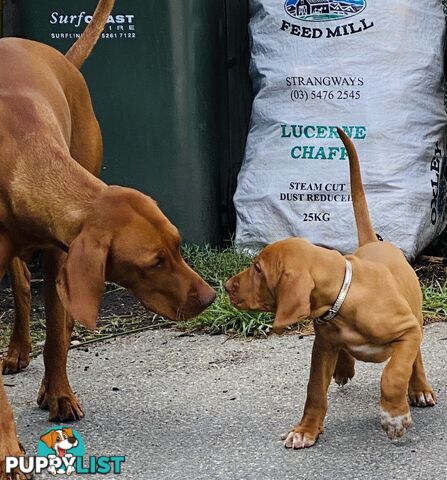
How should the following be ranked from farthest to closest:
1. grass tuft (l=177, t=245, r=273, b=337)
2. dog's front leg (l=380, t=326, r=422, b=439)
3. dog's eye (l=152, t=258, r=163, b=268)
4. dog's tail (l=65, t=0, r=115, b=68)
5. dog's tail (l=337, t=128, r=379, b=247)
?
grass tuft (l=177, t=245, r=273, b=337)
dog's tail (l=65, t=0, r=115, b=68)
dog's tail (l=337, t=128, r=379, b=247)
dog's front leg (l=380, t=326, r=422, b=439)
dog's eye (l=152, t=258, r=163, b=268)

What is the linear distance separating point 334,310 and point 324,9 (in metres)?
2.78

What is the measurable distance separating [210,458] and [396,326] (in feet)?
2.36

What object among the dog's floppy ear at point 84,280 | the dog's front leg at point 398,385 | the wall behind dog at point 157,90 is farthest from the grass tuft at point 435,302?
the dog's floppy ear at point 84,280

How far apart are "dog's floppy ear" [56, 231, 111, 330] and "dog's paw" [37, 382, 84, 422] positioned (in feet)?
2.76

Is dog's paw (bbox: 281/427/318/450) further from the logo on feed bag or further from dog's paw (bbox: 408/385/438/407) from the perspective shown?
the logo on feed bag

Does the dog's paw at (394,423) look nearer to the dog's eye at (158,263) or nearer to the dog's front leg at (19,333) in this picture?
the dog's eye at (158,263)

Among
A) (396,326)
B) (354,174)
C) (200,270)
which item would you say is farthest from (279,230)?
(396,326)

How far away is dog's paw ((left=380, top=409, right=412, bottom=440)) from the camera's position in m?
3.36

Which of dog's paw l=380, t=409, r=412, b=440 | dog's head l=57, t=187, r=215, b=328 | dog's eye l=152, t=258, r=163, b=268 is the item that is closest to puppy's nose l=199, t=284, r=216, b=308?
dog's head l=57, t=187, r=215, b=328

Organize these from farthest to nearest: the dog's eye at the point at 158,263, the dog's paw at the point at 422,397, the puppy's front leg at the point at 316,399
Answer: the dog's paw at the point at 422,397
the puppy's front leg at the point at 316,399
the dog's eye at the point at 158,263

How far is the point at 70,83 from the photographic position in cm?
411

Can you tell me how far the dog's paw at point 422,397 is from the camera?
3811 millimetres

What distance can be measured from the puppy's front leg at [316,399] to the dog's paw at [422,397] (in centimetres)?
46

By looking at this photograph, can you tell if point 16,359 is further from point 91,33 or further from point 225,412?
point 91,33
